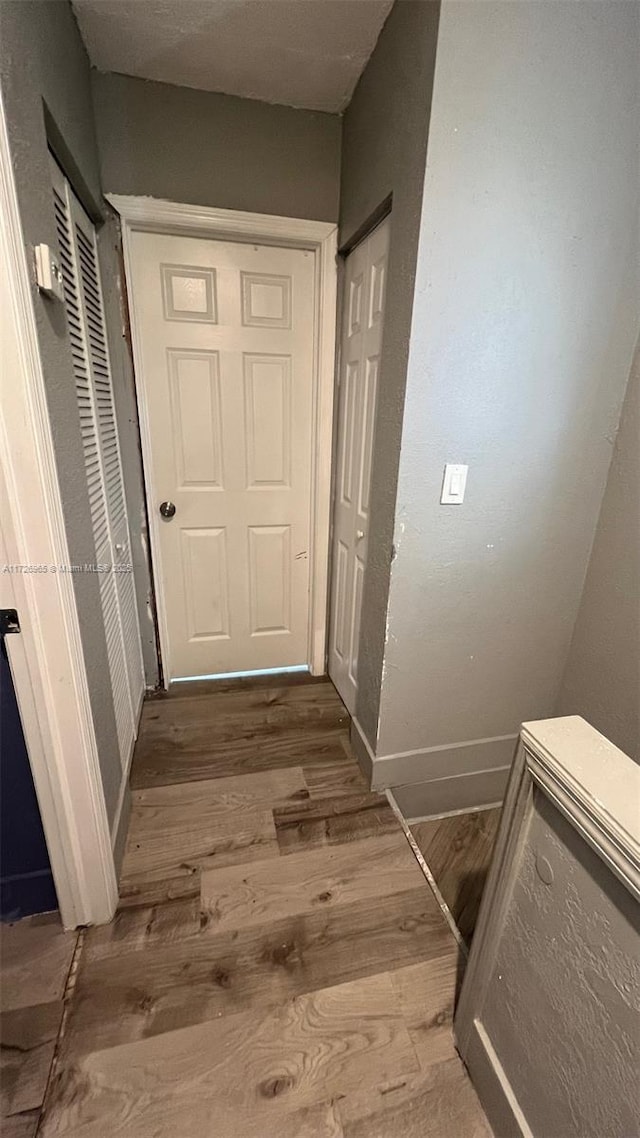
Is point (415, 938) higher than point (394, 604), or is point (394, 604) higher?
point (394, 604)

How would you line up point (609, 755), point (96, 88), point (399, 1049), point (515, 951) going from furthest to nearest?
point (96, 88), point (399, 1049), point (515, 951), point (609, 755)

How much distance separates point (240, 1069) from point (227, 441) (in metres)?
1.96

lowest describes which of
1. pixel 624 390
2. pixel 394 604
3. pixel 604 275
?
pixel 394 604

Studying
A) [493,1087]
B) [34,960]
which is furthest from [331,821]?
[34,960]

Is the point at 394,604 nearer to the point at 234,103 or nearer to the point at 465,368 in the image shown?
the point at 465,368

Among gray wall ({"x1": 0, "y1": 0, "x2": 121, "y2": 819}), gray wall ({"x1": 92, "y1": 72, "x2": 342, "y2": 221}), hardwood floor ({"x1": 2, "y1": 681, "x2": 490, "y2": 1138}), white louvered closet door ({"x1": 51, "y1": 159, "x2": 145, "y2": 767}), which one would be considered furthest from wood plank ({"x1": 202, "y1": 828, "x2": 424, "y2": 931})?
gray wall ({"x1": 92, "y1": 72, "x2": 342, "y2": 221})

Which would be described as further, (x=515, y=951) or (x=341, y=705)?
(x=341, y=705)

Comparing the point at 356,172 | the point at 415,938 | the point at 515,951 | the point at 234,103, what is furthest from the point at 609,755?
the point at 234,103

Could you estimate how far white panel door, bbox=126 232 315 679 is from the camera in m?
1.78

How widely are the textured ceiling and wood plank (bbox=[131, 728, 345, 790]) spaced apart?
2383 mm

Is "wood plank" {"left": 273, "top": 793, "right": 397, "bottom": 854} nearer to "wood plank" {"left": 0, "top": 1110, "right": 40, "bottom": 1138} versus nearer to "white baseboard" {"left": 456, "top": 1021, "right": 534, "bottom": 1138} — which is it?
"white baseboard" {"left": 456, "top": 1021, "right": 534, "bottom": 1138}

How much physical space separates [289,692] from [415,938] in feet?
3.83

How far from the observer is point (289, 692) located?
223 cm

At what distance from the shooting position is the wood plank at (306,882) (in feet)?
4.15
